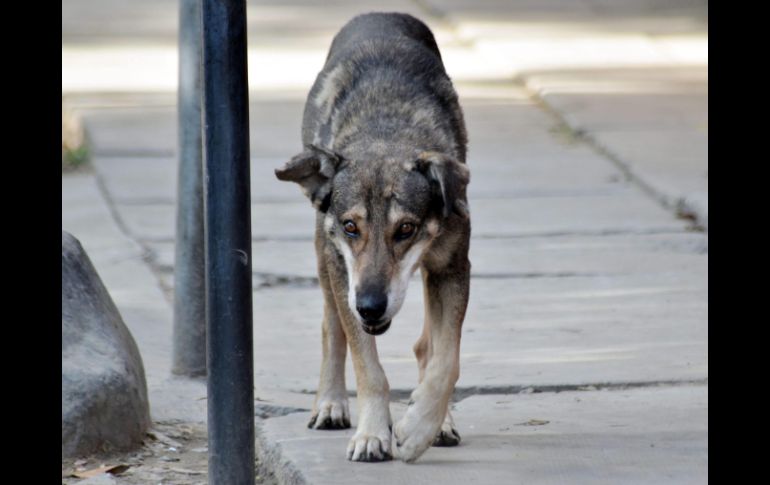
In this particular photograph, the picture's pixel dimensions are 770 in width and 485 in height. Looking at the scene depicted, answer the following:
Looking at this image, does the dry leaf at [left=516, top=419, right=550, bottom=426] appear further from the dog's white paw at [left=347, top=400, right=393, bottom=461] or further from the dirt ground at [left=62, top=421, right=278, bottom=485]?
the dirt ground at [left=62, top=421, right=278, bottom=485]

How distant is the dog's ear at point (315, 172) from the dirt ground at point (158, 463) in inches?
40.1

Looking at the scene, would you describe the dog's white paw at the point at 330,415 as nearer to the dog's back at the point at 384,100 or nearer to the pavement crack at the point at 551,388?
the pavement crack at the point at 551,388

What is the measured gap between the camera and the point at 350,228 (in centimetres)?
498

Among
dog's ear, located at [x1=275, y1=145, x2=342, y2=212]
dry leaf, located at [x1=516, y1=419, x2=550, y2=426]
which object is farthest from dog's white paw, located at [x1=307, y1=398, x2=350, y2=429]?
dog's ear, located at [x1=275, y1=145, x2=342, y2=212]

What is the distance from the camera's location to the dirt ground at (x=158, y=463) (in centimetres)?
516

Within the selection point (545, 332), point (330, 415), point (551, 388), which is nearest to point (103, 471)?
point (330, 415)

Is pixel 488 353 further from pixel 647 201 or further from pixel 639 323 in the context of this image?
pixel 647 201

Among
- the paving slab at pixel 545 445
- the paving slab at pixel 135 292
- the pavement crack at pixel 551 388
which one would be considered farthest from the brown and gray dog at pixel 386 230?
the paving slab at pixel 135 292

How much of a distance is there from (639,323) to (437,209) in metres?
2.57

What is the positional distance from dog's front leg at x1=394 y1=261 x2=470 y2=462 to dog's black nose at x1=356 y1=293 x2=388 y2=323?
40 centimetres

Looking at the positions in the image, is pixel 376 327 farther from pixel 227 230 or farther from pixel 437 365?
pixel 227 230

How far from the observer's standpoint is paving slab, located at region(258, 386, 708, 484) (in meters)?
4.82

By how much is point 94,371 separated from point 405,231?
4.36 ft

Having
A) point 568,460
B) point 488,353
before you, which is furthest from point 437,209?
point 488,353
